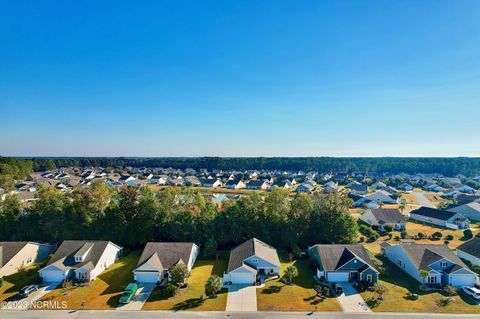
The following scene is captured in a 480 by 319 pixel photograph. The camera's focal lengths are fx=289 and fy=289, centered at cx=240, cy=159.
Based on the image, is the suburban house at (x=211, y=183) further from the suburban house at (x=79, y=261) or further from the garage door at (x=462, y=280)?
the garage door at (x=462, y=280)

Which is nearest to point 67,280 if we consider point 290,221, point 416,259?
point 290,221

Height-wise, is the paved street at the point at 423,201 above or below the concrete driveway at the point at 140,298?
above

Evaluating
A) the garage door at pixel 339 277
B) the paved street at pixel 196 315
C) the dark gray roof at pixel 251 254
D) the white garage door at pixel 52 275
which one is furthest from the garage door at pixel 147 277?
the garage door at pixel 339 277

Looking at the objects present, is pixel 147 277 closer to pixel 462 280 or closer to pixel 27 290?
pixel 27 290

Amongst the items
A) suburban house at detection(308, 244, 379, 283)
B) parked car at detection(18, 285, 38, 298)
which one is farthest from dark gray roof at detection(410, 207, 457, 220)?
parked car at detection(18, 285, 38, 298)

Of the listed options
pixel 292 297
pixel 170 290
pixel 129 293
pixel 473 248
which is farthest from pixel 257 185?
pixel 129 293

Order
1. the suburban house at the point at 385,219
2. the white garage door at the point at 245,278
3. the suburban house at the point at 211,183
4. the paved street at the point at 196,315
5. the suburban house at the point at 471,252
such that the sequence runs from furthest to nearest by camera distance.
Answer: the suburban house at the point at 211,183, the suburban house at the point at 385,219, the suburban house at the point at 471,252, the white garage door at the point at 245,278, the paved street at the point at 196,315

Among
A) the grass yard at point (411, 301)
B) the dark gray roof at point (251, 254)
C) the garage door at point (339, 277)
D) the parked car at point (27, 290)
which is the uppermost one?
the dark gray roof at point (251, 254)
